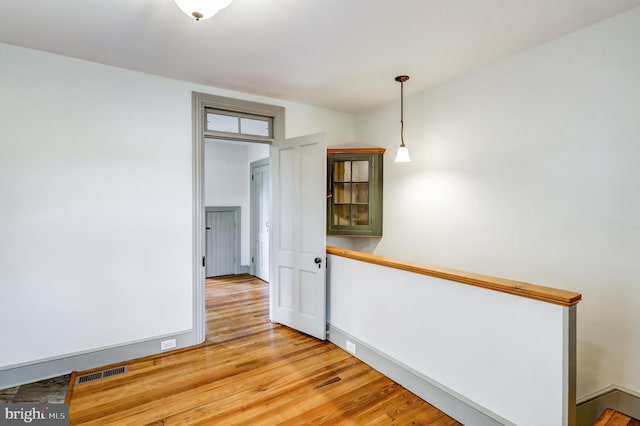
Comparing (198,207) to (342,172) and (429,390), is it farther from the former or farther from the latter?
(429,390)

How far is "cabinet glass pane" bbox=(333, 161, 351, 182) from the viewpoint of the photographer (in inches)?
161

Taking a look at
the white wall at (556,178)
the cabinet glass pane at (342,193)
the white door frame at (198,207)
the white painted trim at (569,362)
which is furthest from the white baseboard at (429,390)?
the cabinet glass pane at (342,193)

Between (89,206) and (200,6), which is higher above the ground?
(200,6)

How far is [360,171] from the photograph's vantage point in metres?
4.07

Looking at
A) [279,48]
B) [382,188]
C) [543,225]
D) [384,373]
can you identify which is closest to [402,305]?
[384,373]

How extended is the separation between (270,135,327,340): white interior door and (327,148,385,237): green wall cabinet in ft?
1.99

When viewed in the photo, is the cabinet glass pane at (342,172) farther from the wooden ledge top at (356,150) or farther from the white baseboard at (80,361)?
the white baseboard at (80,361)

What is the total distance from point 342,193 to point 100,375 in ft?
10.1

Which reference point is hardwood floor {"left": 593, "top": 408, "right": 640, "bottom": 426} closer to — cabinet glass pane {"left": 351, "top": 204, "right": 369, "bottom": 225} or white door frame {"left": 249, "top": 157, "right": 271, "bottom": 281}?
cabinet glass pane {"left": 351, "top": 204, "right": 369, "bottom": 225}

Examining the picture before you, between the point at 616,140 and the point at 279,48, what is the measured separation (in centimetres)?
253

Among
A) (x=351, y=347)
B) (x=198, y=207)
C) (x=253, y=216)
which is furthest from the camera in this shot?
(x=253, y=216)

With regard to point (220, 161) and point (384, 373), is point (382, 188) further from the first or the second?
point (220, 161)

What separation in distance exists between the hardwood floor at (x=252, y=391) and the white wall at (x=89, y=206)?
0.50 metres

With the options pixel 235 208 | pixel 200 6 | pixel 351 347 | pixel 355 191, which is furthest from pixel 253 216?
pixel 200 6
